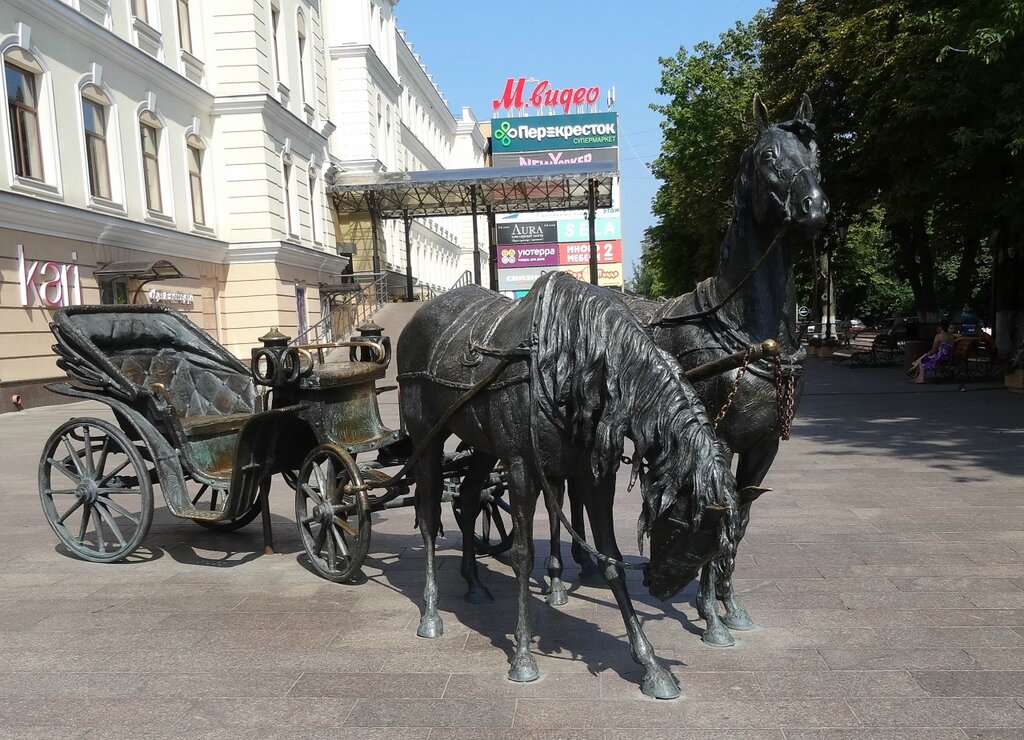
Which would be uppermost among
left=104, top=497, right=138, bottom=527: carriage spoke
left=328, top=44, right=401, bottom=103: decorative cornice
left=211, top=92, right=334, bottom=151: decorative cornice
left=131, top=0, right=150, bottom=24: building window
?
left=328, top=44, right=401, bottom=103: decorative cornice

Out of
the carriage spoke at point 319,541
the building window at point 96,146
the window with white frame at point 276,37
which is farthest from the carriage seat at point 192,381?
the window with white frame at point 276,37

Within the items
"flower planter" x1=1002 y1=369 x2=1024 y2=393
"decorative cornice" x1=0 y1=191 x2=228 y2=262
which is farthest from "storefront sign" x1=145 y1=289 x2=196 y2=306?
"flower planter" x1=1002 y1=369 x2=1024 y2=393

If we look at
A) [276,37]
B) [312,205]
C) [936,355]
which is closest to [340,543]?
[936,355]

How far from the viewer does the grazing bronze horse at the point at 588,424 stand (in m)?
2.97

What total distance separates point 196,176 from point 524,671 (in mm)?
21010

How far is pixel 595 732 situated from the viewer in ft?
10.1

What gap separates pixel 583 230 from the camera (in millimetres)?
59562

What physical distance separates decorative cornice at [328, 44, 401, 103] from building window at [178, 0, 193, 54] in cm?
1321

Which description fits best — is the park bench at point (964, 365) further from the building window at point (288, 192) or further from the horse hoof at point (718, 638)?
the building window at point (288, 192)

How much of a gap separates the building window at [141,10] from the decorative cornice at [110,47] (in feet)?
3.28

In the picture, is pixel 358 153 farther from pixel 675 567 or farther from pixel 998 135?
pixel 675 567

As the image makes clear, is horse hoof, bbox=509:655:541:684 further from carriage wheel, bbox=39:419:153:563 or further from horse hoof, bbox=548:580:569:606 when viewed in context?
carriage wheel, bbox=39:419:153:563

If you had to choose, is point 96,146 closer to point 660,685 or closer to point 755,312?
point 755,312

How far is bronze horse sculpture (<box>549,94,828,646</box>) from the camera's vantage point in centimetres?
358
